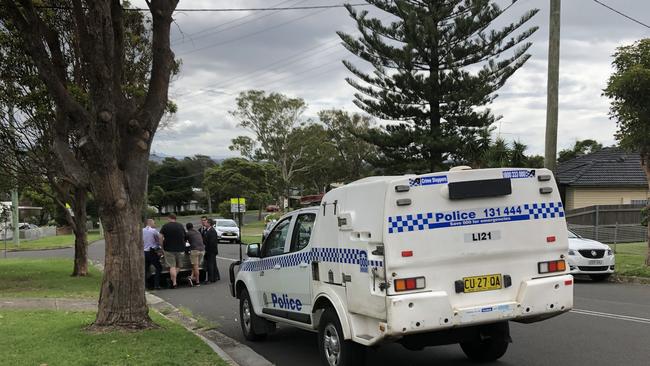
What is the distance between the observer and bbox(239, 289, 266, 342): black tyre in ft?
28.2

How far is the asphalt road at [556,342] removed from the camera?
6.88 metres

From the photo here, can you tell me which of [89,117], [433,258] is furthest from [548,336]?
[89,117]

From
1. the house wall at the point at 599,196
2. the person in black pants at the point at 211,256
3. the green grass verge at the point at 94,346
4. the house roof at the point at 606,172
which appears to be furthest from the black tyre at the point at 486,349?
the house wall at the point at 599,196

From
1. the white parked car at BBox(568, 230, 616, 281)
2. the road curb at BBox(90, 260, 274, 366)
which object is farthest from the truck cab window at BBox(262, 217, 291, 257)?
the white parked car at BBox(568, 230, 616, 281)

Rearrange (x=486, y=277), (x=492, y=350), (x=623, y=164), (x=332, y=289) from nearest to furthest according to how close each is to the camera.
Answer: (x=486, y=277)
(x=332, y=289)
(x=492, y=350)
(x=623, y=164)

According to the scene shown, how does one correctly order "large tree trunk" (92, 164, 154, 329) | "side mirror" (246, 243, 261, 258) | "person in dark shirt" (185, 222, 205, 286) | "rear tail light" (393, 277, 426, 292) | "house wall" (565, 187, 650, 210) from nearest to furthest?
1. "rear tail light" (393, 277, 426, 292)
2. "large tree trunk" (92, 164, 154, 329)
3. "side mirror" (246, 243, 261, 258)
4. "person in dark shirt" (185, 222, 205, 286)
5. "house wall" (565, 187, 650, 210)

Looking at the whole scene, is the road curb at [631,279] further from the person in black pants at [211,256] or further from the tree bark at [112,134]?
the tree bark at [112,134]

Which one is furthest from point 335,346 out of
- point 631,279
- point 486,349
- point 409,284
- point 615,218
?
point 615,218

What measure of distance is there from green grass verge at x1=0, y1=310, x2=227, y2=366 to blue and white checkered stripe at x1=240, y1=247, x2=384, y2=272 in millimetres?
1297

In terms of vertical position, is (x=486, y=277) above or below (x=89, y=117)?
below

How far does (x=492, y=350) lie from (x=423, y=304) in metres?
1.89

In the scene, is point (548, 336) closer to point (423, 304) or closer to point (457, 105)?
point (423, 304)

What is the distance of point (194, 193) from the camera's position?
109m

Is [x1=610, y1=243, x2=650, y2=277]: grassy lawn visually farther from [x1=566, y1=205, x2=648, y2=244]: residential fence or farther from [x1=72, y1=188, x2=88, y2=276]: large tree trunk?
[x1=72, y1=188, x2=88, y2=276]: large tree trunk
